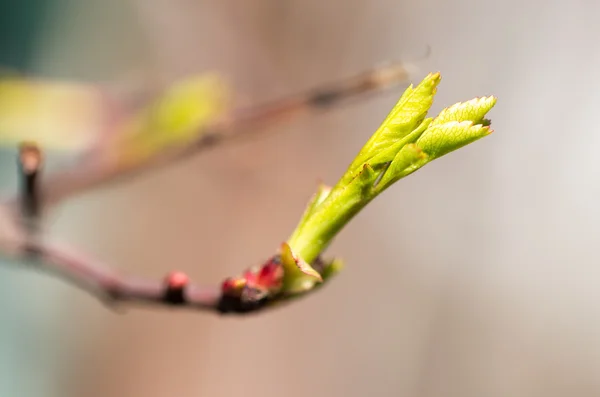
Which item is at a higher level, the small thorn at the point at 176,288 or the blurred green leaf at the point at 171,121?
the blurred green leaf at the point at 171,121

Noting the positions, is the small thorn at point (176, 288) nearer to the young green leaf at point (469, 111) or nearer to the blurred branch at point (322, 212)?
the blurred branch at point (322, 212)

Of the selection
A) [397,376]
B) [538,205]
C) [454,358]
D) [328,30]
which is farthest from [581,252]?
[328,30]

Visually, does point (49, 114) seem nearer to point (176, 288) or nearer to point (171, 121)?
point (171, 121)

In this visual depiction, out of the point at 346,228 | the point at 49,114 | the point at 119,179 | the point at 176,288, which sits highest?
the point at 346,228

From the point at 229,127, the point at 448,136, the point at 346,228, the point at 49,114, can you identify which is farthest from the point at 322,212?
the point at 346,228

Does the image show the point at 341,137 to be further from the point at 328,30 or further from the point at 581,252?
the point at 581,252

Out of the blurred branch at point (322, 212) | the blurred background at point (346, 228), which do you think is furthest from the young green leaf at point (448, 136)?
the blurred background at point (346, 228)
